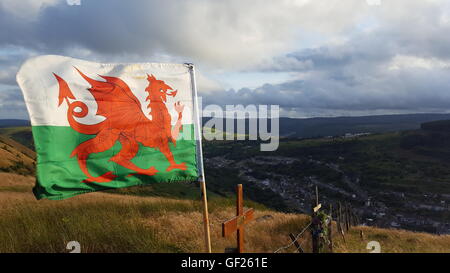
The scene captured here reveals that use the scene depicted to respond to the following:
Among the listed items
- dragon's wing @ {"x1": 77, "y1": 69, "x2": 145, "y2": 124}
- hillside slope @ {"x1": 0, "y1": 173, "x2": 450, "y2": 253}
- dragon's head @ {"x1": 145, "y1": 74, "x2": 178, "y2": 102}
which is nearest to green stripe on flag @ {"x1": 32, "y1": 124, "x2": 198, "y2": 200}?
dragon's wing @ {"x1": 77, "y1": 69, "x2": 145, "y2": 124}

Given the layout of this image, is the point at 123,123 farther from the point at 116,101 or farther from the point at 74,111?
the point at 74,111

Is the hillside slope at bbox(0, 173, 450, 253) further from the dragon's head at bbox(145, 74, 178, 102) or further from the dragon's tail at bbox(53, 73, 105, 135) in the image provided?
the dragon's head at bbox(145, 74, 178, 102)

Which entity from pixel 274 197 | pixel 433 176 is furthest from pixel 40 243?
pixel 433 176

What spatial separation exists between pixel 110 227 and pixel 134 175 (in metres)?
3.42

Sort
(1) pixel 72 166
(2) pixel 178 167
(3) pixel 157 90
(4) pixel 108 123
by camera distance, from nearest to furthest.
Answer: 1. (1) pixel 72 166
2. (4) pixel 108 123
3. (3) pixel 157 90
4. (2) pixel 178 167

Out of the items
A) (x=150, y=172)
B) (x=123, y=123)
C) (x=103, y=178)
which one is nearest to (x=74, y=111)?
(x=123, y=123)

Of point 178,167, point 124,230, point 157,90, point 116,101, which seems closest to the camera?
point 116,101

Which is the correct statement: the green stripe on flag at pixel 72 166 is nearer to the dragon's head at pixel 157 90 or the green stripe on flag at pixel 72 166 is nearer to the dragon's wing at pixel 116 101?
the dragon's wing at pixel 116 101

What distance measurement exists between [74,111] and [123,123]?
0.90 meters

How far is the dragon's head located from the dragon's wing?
334mm

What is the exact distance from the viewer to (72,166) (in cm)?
606

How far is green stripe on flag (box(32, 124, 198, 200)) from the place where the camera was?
226 inches
